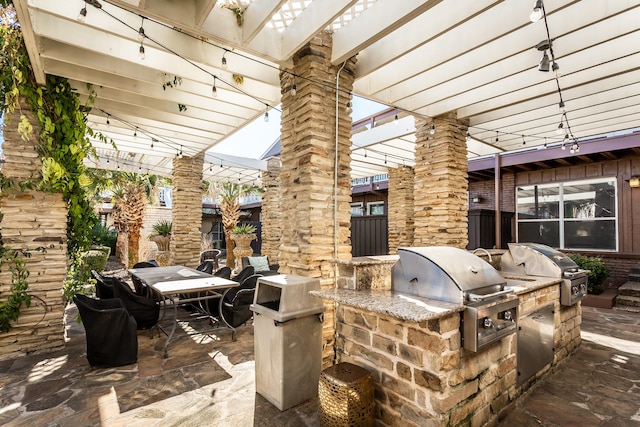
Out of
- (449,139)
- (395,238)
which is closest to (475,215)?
(395,238)

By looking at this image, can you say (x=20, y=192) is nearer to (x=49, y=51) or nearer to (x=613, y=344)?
(x=49, y=51)

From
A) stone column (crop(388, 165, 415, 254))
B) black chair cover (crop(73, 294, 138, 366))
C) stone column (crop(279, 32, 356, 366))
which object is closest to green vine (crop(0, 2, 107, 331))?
black chair cover (crop(73, 294, 138, 366))

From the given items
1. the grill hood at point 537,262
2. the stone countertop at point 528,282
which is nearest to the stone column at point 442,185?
the grill hood at point 537,262

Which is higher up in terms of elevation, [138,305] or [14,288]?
[14,288]

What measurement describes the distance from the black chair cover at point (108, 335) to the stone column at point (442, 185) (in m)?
3.87

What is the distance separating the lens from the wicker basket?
6.37 ft

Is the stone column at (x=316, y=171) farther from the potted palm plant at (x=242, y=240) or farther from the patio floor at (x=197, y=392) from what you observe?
the potted palm plant at (x=242, y=240)

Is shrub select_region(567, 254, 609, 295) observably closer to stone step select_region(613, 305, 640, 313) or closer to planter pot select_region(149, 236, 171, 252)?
stone step select_region(613, 305, 640, 313)

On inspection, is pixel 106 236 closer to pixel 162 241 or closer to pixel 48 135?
pixel 162 241

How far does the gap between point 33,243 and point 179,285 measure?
1.68m

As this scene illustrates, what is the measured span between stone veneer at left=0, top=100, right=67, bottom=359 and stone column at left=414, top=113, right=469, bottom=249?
474cm

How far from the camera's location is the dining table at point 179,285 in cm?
376

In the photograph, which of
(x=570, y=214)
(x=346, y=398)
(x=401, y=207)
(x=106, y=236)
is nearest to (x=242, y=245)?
(x=401, y=207)

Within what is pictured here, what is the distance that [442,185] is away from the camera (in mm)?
4734
